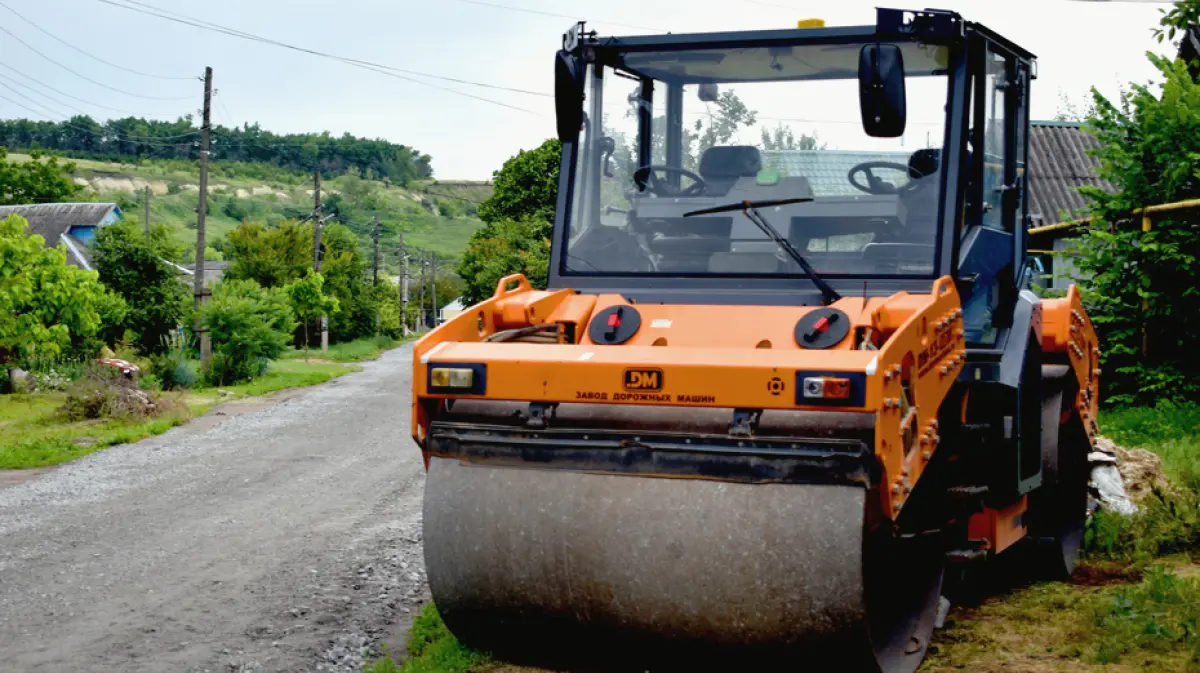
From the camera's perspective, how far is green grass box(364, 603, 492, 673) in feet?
20.6

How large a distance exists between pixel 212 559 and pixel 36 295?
848 inches

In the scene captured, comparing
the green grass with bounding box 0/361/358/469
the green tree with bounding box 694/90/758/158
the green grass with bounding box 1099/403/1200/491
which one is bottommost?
the green grass with bounding box 0/361/358/469

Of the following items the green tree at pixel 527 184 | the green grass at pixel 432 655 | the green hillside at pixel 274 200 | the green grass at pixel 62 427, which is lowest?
the green grass at pixel 62 427

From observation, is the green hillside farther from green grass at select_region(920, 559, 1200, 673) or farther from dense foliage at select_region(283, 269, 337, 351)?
green grass at select_region(920, 559, 1200, 673)

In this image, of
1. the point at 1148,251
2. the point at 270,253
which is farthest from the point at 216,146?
the point at 1148,251

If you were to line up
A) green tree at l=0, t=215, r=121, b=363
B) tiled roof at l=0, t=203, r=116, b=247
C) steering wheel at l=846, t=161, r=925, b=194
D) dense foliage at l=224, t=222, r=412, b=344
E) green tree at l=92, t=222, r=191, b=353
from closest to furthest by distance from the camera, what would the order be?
steering wheel at l=846, t=161, r=925, b=194
green tree at l=0, t=215, r=121, b=363
green tree at l=92, t=222, r=191, b=353
tiled roof at l=0, t=203, r=116, b=247
dense foliage at l=224, t=222, r=412, b=344

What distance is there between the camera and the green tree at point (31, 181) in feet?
244

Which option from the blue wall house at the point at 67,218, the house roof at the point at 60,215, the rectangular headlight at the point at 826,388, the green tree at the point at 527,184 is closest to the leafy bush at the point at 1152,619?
the rectangular headlight at the point at 826,388

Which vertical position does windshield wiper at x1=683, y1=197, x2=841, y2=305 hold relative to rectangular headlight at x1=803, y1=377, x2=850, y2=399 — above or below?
above

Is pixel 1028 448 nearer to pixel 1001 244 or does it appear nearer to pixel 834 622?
pixel 1001 244

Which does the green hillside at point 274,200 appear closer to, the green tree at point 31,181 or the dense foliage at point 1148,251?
the green tree at point 31,181

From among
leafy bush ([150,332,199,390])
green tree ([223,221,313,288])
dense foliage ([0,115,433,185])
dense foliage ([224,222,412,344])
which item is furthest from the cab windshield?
dense foliage ([0,115,433,185])

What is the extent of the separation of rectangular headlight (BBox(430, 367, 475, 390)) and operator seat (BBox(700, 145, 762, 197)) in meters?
1.81

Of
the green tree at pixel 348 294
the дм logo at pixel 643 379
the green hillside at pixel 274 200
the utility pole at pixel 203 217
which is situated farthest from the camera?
the green hillside at pixel 274 200
